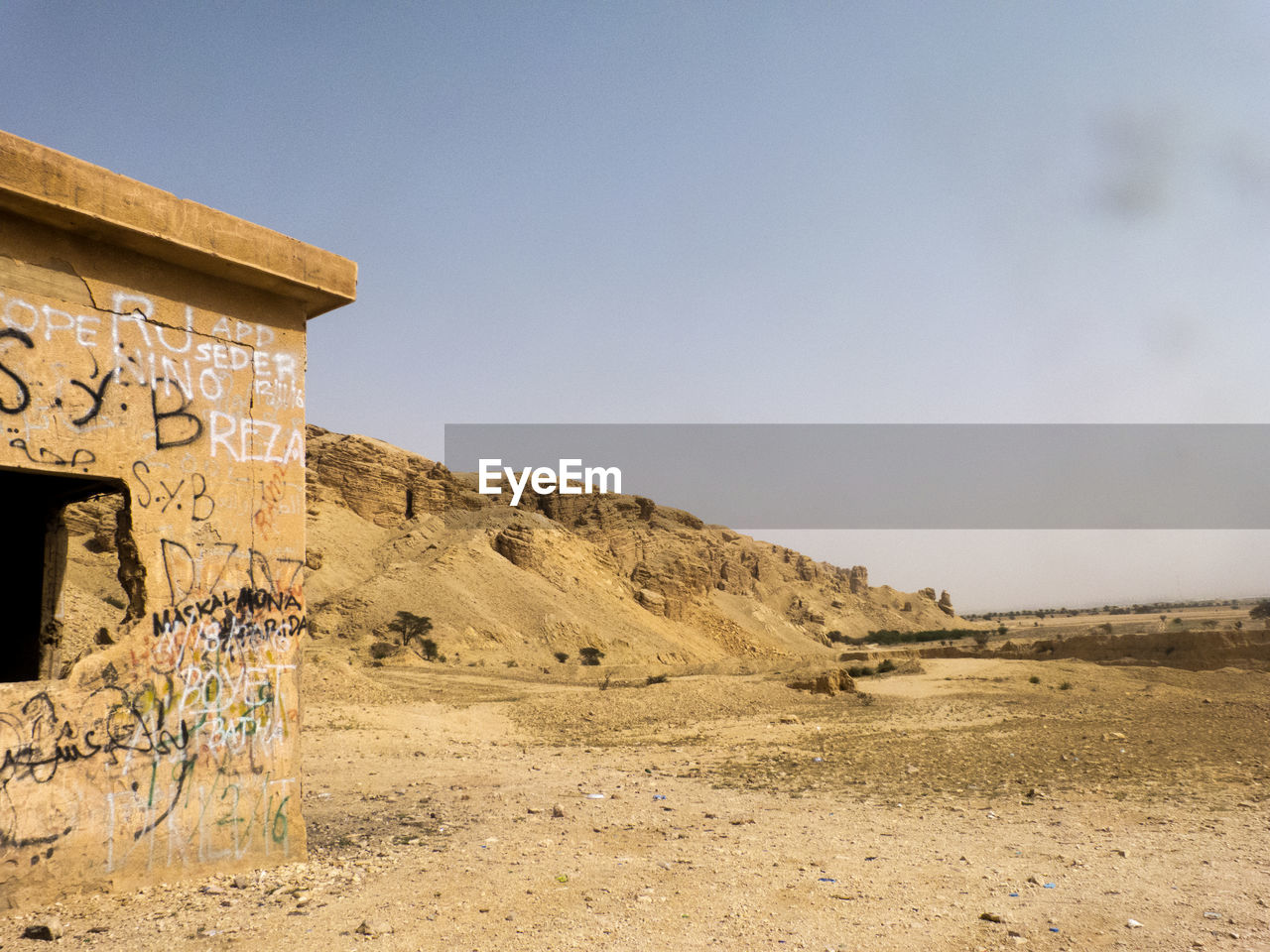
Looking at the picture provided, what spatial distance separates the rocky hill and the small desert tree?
44 cm

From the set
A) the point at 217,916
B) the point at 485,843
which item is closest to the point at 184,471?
the point at 217,916

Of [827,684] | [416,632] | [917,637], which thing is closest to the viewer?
[827,684]

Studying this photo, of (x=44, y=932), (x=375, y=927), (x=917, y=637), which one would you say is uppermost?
(x=44, y=932)

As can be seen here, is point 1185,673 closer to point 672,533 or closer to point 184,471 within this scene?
point 184,471

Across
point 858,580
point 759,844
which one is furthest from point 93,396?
point 858,580

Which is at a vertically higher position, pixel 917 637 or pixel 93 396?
pixel 93 396

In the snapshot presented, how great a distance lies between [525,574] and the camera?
46969 mm

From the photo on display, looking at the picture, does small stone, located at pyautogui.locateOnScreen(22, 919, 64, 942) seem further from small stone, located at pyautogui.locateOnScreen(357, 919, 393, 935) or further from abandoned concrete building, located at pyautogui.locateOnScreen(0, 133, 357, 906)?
small stone, located at pyautogui.locateOnScreen(357, 919, 393, 935)

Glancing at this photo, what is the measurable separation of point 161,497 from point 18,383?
37.8 inches

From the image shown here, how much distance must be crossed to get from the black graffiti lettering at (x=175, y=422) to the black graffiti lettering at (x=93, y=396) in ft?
0.87

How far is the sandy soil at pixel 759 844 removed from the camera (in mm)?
4461

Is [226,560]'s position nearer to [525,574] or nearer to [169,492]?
[169,492]

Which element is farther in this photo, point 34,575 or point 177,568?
point 34,575

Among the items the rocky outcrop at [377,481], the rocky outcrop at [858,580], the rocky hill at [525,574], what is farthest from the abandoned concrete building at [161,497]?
the rocky outcrop at [858,580]
